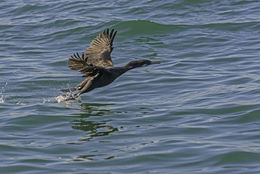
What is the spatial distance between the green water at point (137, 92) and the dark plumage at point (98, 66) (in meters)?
0.45

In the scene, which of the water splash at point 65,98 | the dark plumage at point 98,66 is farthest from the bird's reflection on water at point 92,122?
the dark plumage at point 98,66

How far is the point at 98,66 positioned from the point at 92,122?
3.03ft

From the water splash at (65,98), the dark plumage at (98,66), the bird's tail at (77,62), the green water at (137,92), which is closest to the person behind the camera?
the green water at (137,92)

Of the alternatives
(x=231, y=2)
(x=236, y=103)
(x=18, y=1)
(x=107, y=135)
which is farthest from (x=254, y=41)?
(x=18, y=1)

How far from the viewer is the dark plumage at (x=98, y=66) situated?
32.5 ft

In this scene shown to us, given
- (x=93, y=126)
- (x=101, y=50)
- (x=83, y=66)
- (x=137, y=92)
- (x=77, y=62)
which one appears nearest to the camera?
(x=77, y=62)

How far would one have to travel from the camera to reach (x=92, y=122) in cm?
1038

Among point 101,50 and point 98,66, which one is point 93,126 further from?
point 101,50

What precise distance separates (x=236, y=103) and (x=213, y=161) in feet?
9.92

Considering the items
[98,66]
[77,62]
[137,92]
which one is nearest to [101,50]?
[137,92]

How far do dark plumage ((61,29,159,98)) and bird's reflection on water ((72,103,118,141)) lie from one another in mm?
370

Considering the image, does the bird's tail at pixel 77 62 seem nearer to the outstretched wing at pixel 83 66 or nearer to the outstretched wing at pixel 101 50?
the outstretched wing at pixel 83 66

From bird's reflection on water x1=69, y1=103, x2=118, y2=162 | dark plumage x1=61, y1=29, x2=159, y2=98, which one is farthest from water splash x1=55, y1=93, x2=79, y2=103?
bird's reflection on water x1=69, y1=103, x2=118, y2=162

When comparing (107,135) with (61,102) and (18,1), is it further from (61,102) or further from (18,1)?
(18,1)
